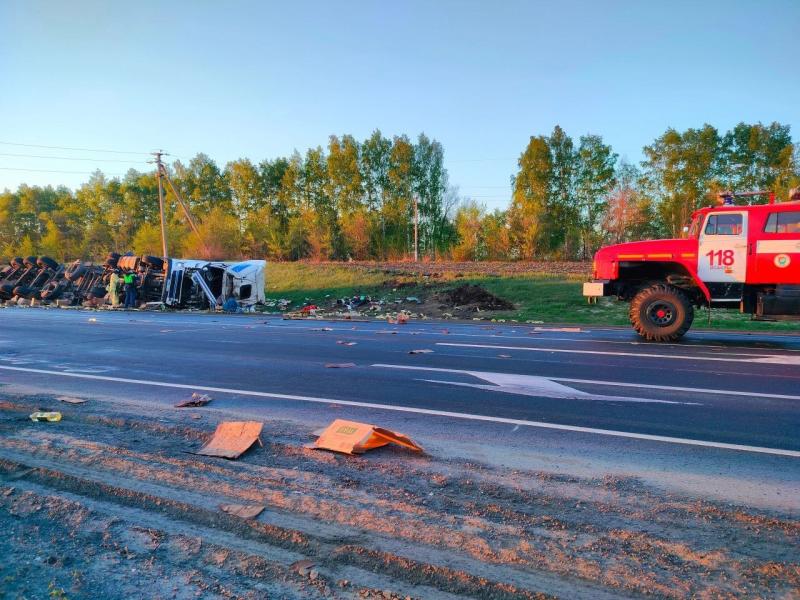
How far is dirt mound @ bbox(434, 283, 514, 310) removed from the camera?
69.5ft

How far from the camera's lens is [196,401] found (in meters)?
6.95

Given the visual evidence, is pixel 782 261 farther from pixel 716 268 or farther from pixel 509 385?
pixel 509 385

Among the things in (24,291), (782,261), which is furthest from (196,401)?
(24,291)

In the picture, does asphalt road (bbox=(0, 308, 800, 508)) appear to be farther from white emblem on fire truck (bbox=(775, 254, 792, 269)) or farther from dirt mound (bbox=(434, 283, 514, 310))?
dirt mound (bbox=(434, 283, 514, 310))

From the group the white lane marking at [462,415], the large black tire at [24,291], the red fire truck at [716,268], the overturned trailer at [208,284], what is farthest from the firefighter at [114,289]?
the red fire truck at [716,268]

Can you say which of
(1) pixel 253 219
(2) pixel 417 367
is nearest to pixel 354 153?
(1) pixel 253 219

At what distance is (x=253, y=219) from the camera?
203 feet

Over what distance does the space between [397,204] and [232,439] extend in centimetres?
5299

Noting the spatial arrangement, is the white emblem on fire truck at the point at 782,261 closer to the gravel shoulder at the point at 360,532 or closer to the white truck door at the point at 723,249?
the white truck door at the point at 723,249

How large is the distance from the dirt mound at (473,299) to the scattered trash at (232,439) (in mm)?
16254

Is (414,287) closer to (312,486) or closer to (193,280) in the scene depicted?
(193,280)

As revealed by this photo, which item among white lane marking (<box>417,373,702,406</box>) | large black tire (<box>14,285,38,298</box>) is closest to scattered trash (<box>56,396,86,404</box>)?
white lane marking (<box>417,373,702,406</box>)

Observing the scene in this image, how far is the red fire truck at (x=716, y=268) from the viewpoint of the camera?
38.6 ft

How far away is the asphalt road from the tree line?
1282 inches
